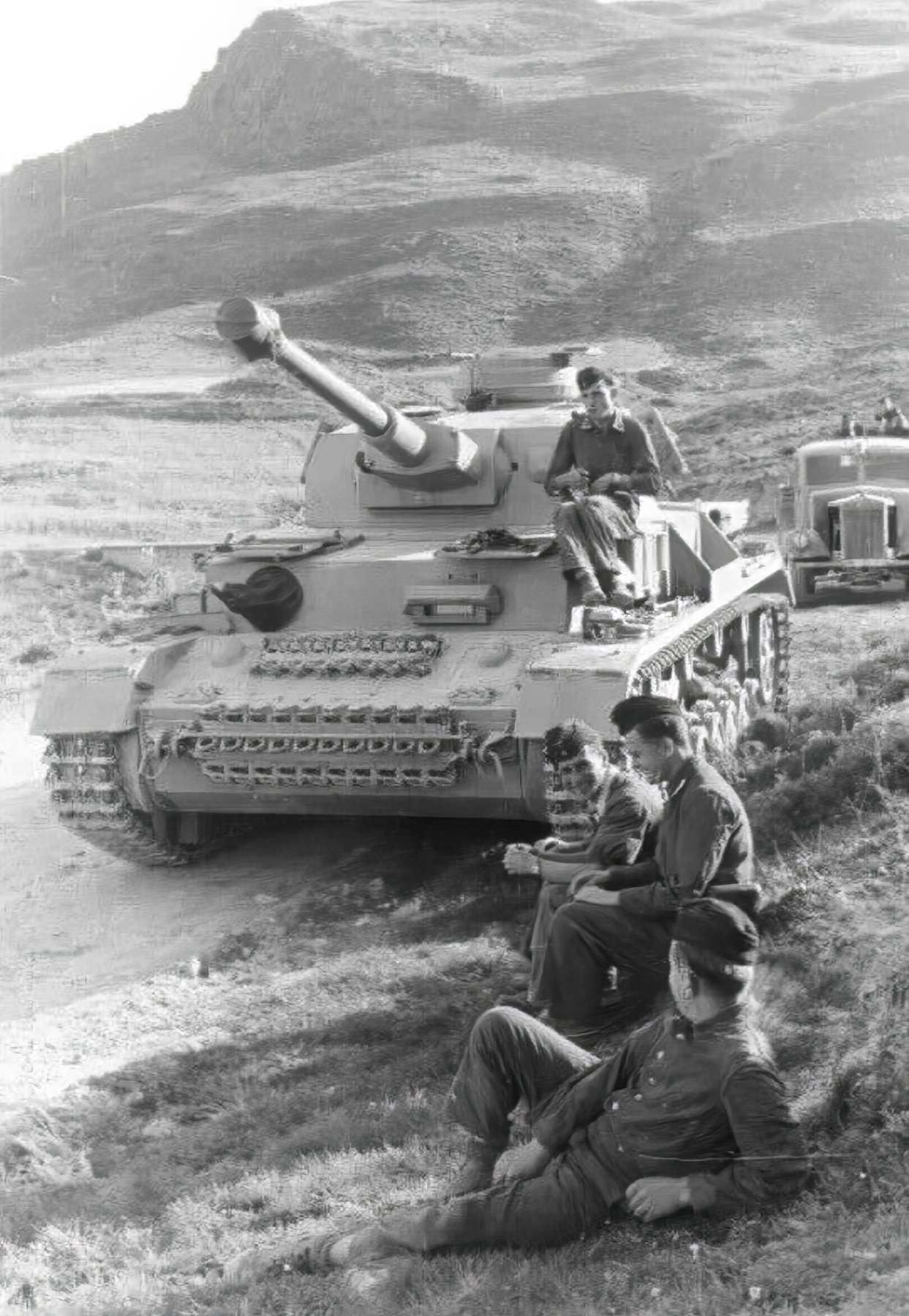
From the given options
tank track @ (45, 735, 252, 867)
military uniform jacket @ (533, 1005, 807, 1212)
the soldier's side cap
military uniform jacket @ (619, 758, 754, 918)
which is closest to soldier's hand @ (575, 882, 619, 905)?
military uniform jacket @ (619, 758, 754, 918)

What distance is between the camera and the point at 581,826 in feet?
24.3

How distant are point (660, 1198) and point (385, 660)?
563cm

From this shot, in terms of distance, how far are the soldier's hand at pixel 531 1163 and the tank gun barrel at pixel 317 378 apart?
4378 mm

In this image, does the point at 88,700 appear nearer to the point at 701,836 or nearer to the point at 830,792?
the point at 830,792

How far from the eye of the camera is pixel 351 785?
31.6 ft

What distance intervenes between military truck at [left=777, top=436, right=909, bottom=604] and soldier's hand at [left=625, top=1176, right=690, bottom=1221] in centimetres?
1847

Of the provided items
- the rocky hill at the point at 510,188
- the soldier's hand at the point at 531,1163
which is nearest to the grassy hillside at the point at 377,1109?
the soldier's hand at the point at 531,1163

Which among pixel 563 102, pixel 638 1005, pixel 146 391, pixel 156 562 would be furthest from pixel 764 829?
pixel 563 102

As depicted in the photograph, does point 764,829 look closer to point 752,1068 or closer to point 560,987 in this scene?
point 560,987

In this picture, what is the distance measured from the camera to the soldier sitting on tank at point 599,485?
1013 centimetres

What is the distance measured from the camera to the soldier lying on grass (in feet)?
15.0

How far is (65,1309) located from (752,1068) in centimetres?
225

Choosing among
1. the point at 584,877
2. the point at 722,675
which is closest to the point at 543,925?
the point at 584,877

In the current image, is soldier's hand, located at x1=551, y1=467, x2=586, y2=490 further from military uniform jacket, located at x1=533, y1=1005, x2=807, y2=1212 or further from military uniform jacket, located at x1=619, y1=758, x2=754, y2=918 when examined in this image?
military uniform jacket, located at x1=533, y1=1005, x2=807, y2=1212
